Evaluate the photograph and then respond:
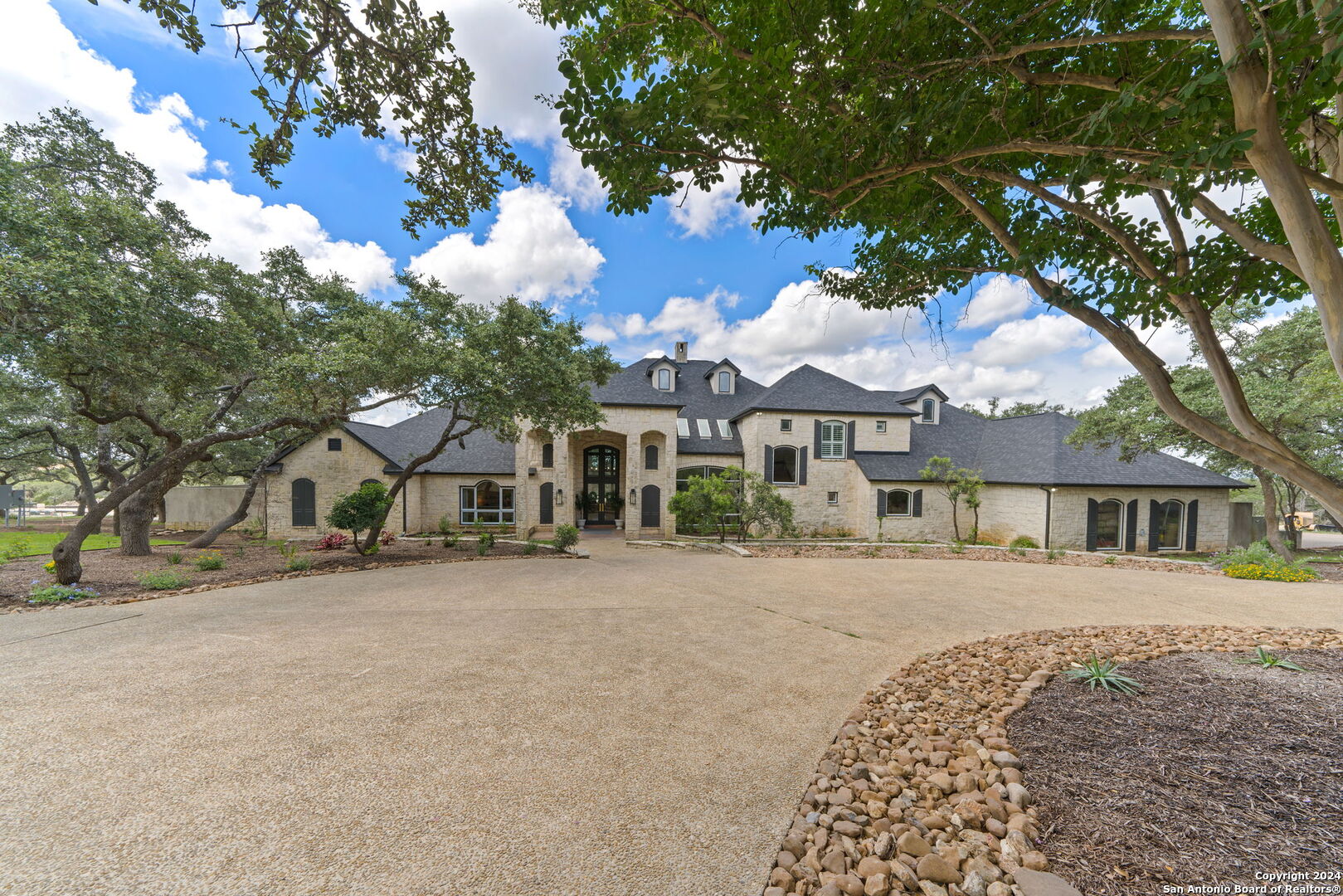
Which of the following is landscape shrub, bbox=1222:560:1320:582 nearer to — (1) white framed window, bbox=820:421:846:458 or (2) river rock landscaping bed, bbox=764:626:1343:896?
(2) river rock landscaping bed, bbox=764:626:1343:896

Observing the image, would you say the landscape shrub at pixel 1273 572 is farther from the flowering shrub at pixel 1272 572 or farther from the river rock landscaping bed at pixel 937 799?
the river rock landscaping bed at pixel 937 799

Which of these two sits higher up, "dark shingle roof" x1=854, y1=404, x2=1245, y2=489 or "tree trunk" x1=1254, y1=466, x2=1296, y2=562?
"dark shingle roof" x1=854, y1=404, x2=1245, y2=489

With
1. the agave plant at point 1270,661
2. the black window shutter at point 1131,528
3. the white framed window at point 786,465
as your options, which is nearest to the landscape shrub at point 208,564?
the agave plant at point 1270,661

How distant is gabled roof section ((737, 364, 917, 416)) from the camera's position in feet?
59.7

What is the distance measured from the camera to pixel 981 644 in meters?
5.19

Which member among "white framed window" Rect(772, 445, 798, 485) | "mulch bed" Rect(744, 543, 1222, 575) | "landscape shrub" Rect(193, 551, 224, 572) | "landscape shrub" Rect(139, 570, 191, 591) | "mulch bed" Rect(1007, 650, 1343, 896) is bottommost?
"mulch bed" Rect(744, 543, 1222, 575)

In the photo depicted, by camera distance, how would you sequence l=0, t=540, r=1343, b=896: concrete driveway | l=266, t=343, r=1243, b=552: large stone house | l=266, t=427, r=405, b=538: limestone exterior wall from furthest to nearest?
l=266, t=427, r=405, b=538: limestone exterior wall < l=266, t=343, r=1243, b=552: large stone house < l=0, t=540, r=1343, b=896: concrete driveway


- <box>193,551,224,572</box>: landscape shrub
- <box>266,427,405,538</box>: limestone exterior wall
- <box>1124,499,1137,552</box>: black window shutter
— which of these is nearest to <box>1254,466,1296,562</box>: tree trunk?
<box>1124,499,1137,552</box>: black window shutter

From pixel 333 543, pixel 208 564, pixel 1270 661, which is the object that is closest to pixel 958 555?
pixel 1270 661

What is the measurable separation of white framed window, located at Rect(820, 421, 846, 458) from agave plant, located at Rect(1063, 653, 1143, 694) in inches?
561

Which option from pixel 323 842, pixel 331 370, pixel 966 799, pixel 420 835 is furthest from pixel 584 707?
pixel 331 370

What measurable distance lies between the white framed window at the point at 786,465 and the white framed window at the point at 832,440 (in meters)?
1.17

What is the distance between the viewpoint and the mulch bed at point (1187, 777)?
6.70ft

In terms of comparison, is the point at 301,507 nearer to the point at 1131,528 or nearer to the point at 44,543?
the point at 44,543
